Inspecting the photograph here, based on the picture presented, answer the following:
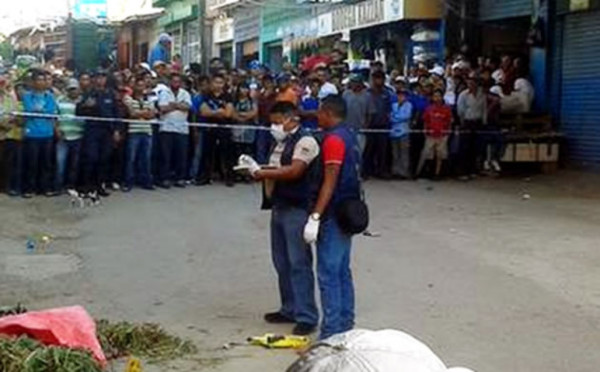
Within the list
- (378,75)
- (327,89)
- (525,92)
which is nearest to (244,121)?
(327,89)

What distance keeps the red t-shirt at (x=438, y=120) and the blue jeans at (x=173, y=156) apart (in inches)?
160

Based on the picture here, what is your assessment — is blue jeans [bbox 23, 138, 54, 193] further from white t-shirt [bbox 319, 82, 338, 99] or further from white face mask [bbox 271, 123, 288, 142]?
white face mask [bbox 271, 123, 288, 142]

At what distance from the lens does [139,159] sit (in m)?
16.7

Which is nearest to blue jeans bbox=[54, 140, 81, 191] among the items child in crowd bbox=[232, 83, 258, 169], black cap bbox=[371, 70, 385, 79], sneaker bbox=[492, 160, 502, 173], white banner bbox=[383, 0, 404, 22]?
child in crowd bbox=[232, 83, 258, 169]

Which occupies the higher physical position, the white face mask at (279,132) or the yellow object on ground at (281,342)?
the white face mask at (279,132)

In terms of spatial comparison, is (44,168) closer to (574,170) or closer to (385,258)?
(385,258)

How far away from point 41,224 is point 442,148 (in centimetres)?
753

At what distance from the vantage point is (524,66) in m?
20.7

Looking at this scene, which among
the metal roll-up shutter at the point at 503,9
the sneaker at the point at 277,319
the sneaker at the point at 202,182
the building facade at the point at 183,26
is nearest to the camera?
the sneaker at the point at 277,319

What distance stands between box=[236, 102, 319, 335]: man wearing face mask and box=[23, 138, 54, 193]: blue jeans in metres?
8.36

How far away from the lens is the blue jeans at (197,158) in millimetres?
17219

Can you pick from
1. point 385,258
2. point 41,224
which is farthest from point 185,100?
point 385,258

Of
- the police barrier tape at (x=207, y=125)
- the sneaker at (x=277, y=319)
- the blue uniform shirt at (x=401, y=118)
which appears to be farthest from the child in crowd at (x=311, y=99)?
the sneaker at (x=277, y=319)

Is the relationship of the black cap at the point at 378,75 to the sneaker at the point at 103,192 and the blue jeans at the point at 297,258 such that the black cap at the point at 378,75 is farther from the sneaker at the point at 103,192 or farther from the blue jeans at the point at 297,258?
the blue jeans at the point at 297,258
